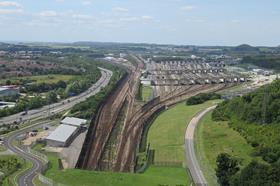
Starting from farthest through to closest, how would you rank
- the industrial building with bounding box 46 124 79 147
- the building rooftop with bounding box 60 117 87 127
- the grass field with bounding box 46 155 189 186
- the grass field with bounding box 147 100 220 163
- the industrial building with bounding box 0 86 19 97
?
the industrial building with bounding box 0 86 19 97 < the building rooftop with bounding box 60 117 87 127 < the industrial building with bounding box 46 124 79 147 < the grass field with bounding box 147 100 220 163 < the grass field with bounding box 46 155 189 186

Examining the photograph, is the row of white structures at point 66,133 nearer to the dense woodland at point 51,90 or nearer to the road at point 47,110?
the road at point 47,110

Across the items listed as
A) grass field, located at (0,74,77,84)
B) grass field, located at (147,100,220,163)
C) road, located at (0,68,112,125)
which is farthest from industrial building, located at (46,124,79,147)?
grass field, located at (0,74,77,84)

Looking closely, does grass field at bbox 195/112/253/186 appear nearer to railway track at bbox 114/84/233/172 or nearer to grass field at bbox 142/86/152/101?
railway track at bbox 114/84/233/172

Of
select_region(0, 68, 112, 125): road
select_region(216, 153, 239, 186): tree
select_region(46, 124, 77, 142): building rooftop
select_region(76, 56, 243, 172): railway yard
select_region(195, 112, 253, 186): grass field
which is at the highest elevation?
select_region(216, 153, 239, 186): tree

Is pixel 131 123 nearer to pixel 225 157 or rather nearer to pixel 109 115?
pixel 109 115

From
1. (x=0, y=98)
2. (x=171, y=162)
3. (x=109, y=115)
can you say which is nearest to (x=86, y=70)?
(x=0, y=98)

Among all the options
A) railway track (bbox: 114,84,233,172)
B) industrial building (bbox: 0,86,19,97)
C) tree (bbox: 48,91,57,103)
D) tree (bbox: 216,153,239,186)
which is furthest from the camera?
industrial building (bbox: 0,86,19,97)
